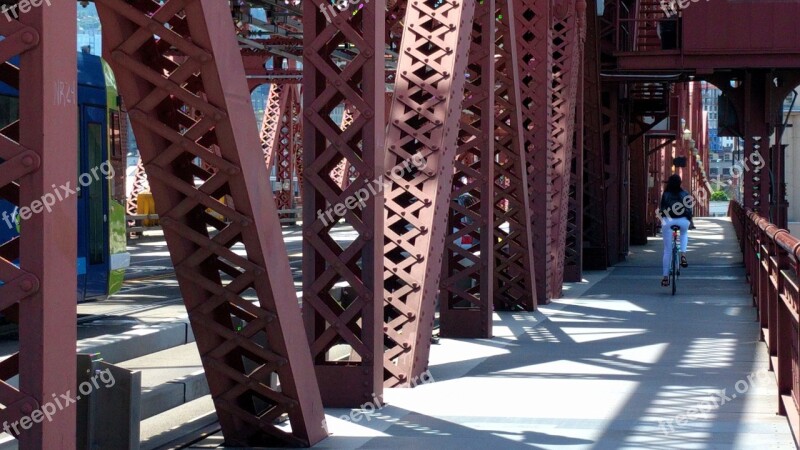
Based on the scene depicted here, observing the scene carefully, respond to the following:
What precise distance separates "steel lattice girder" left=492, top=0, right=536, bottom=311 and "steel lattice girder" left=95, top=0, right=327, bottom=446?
27.3 feet

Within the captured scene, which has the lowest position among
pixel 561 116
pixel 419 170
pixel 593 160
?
pixel 419 170

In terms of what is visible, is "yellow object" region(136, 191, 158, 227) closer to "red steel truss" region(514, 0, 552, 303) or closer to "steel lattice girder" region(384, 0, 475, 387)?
"red steel truss" region(514, 0, 552, 303)

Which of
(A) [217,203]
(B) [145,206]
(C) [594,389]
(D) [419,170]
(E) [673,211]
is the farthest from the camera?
(B) [145,206]

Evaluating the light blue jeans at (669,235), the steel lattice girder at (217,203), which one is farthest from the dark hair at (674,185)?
the steel lattice girder at (217,203)

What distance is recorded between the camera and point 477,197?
15.1 meters

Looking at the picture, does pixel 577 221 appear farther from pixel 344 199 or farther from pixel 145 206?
pixel 145 206

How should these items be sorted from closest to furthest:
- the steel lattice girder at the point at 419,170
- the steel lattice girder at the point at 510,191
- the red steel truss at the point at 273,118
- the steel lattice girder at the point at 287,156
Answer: the steel lattice girder at the point at 419,170 < the steel lattice girder at the point at 510,191 < the red steel truss at the point at 273,118 < the steel lattice girder at the point at 287,156

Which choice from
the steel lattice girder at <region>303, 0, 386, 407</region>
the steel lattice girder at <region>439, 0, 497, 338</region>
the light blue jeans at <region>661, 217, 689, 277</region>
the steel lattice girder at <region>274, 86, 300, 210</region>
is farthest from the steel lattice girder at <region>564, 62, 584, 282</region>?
the steel lattice girder at <region>274, 86, 300, 210</region>

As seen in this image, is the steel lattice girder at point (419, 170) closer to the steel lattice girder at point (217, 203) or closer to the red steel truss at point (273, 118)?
the steel lattice girder at point (217, 203)

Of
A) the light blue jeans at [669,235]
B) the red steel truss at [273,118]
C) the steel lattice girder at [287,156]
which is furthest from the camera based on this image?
the steel lattice girder at [287,156]

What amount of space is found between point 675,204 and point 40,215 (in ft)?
55.2

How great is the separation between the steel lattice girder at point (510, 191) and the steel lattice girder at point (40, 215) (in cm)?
1119

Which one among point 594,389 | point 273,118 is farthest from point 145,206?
point 594,389

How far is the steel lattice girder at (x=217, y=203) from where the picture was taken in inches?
266
